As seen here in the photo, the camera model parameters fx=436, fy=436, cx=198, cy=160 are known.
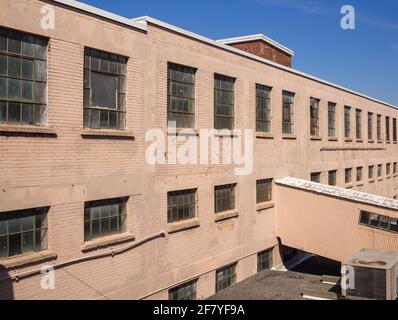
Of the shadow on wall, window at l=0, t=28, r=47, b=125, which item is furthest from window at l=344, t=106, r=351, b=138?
the shadow on wall

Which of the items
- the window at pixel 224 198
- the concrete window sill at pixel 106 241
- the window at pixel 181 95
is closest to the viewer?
the concrete window sill at pixel 106 241

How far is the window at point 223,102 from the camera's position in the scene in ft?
56.1

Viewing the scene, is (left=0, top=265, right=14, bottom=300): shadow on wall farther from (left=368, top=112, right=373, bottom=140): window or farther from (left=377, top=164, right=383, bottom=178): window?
(left=377, top=164, right=383, bottom=178): window

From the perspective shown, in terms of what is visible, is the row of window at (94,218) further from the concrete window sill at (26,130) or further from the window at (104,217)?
the concrete window sill at (26,130)

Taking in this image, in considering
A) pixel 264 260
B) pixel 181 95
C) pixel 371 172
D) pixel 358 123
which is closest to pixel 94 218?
pixel 181 95

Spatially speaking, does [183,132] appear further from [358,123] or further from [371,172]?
[371,172]

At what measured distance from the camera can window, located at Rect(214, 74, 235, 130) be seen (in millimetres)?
17109

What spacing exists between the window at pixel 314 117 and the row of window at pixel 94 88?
821 cm

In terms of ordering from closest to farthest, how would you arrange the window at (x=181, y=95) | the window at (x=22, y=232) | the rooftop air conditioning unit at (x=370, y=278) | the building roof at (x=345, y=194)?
the window at (x=22, y=232), the rooftop air conditioning unit at (x=370, y=278), the window at (x=181, y=95), the building roof at (x=345, y=194)

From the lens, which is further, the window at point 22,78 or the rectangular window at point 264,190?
the rectangular window at point 264,190

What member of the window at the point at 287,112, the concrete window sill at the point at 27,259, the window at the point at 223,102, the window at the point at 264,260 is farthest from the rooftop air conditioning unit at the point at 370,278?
the window at the point at 287,112

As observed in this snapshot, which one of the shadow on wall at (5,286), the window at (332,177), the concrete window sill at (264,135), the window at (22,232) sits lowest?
the shadow on wall at (5,286)

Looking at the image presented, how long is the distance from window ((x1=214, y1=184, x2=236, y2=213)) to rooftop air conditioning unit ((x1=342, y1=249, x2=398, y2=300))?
18.5 feet

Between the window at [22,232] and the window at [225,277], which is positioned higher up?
the window at [22,232]
